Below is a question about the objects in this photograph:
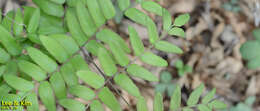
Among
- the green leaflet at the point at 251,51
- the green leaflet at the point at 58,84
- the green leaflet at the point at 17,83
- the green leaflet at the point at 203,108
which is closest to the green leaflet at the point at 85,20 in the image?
the green leaflet at the point at 58,84

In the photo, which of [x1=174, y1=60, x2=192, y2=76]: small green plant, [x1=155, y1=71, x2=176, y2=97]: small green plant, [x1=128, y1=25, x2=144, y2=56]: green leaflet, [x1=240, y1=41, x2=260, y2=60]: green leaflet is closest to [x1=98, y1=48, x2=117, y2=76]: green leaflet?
[x1=128, y1=25, x2=144, y2=56]: green leaflet

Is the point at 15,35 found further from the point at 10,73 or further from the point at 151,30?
the point at 151,30

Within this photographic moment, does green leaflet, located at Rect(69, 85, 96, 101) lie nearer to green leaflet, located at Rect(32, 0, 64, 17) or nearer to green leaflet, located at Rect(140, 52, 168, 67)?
green leaflet, located at Rect(140, 52, 168, 67)

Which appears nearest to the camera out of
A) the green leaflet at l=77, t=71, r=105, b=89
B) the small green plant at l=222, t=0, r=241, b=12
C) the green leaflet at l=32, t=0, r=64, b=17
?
the green leaflet at l=77, t=71, r=105, b=89

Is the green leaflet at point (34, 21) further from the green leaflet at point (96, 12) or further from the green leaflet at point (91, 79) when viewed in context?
the green leaflet at point (91, 79)

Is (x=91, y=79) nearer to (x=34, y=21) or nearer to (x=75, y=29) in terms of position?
(x=75, y=29)

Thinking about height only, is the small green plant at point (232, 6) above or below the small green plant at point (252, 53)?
above
